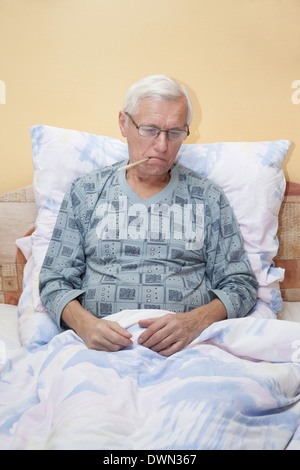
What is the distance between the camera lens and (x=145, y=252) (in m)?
1.28

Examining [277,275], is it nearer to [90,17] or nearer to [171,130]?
[171,130]

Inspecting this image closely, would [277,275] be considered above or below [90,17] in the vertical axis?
below

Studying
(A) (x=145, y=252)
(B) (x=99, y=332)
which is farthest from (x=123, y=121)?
(B) (x=99, y=332)

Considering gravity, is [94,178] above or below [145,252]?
above

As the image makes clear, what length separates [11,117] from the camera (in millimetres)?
1664

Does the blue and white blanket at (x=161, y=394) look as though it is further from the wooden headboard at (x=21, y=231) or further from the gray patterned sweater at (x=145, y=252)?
the wooden headboard at (x=21, y=231)

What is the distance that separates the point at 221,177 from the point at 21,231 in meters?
0.75

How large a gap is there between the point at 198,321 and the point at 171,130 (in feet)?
1.79

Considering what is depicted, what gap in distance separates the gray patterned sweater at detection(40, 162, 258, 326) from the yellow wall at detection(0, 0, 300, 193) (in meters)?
0.44

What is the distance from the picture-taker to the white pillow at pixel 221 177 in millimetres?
1432

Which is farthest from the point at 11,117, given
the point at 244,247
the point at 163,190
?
the point at 244,247

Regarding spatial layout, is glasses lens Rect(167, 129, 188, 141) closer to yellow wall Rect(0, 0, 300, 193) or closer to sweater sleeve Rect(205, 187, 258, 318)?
sweater sleeve Rect(205, 187, 258, 318)

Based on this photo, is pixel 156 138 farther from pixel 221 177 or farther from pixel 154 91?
pixel 221 177

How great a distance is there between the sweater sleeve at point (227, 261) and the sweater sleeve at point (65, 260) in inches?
15.4
